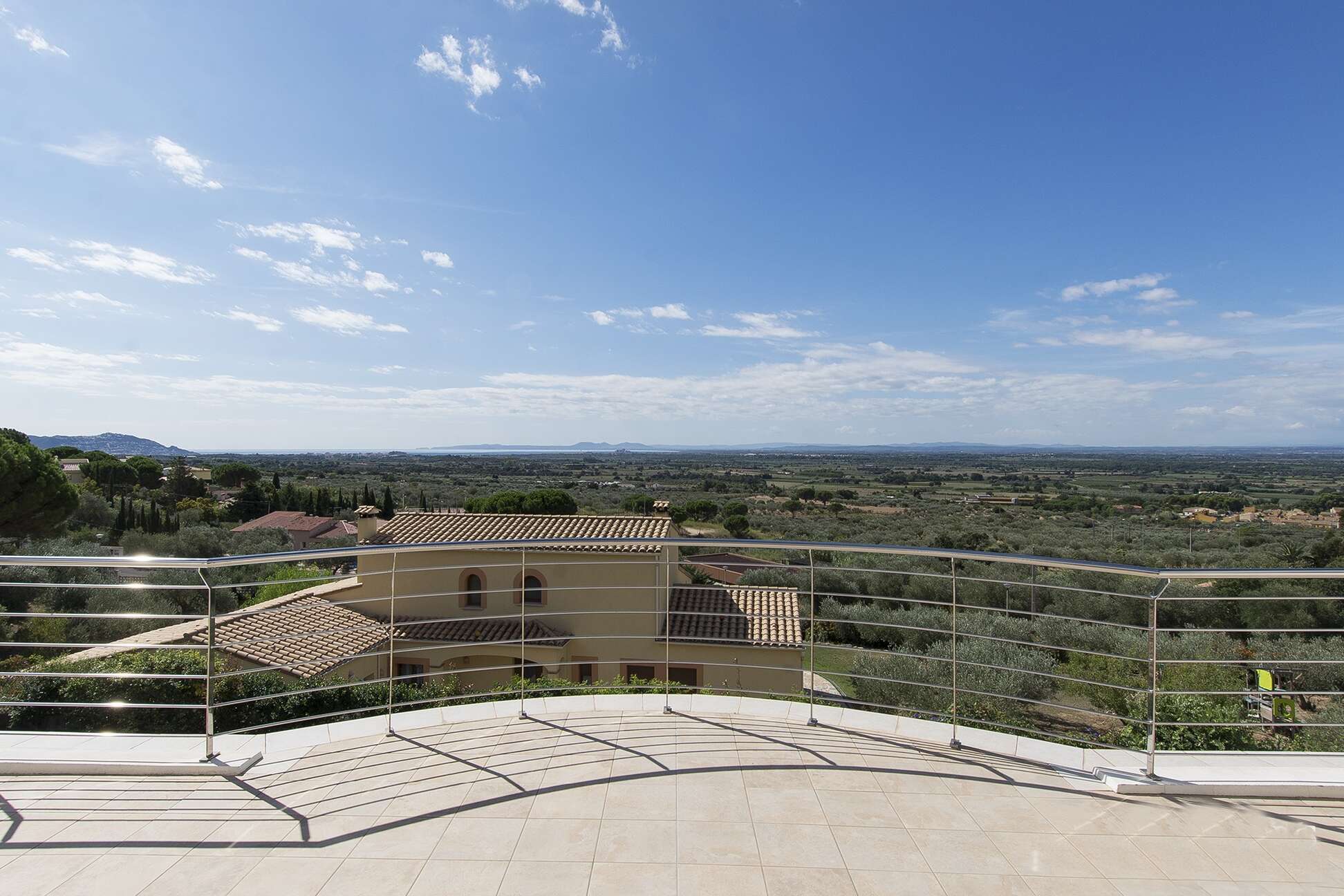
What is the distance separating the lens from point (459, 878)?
2.21m

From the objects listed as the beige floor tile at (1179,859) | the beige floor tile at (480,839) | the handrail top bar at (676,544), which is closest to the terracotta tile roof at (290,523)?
the handrail top bar at (676,544)

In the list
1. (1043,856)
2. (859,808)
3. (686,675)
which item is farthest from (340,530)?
(1043,856)

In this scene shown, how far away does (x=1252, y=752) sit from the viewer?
3.29m

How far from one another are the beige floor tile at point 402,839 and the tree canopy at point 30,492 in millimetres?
22016

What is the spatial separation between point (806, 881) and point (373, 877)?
1504 mm

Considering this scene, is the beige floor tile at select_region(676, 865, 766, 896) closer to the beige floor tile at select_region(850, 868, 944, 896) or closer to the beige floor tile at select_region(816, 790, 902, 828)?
the beige floor tile at select_region(850, 868, 944, 896)

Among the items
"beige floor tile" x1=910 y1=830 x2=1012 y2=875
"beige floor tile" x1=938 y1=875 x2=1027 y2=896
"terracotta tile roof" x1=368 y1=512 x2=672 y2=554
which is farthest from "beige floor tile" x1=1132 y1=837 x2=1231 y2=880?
"terracotta tile roof" x1=368 y1=512 x2=672 y2=554

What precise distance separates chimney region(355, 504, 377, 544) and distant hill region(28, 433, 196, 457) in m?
35.1

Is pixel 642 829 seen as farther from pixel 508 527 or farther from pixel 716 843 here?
pixel 508 527

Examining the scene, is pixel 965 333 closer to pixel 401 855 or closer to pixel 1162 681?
pixel 1162 681

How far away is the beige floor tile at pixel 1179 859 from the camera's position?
2.29 metres

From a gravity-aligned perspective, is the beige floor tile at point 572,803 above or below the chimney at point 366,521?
above

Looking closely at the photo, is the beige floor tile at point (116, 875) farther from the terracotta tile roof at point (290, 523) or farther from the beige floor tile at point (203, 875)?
the terracotta tile roof at point (290, 523)

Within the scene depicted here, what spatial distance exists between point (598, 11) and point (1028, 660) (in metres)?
14.6
